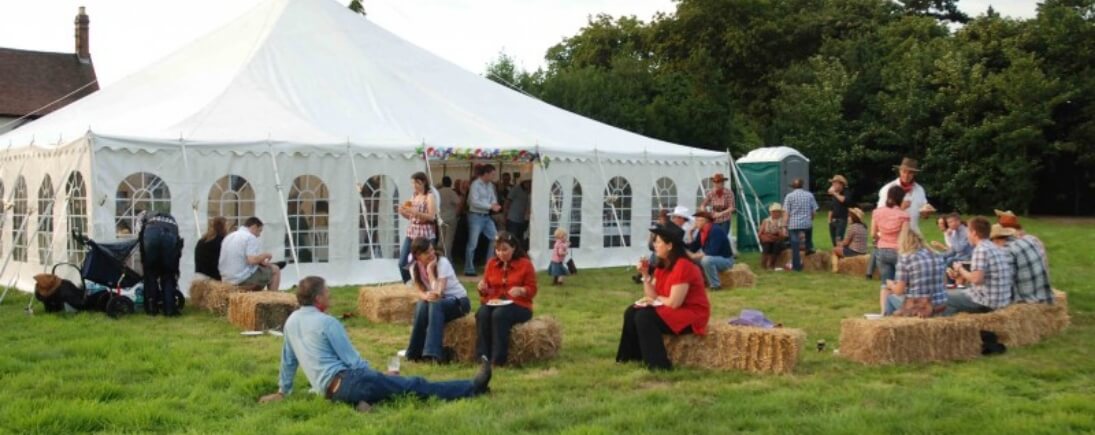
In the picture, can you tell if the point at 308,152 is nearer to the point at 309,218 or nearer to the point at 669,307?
the point at 309,218

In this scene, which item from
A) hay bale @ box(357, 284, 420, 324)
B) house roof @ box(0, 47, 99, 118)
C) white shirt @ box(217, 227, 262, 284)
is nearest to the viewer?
hay bale @ box(357, 284, 420, 324)

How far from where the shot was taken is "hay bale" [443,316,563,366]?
278 inches

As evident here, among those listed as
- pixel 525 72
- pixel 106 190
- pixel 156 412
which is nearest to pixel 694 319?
pixel 156 412

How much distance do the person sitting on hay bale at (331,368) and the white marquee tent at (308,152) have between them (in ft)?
18.4

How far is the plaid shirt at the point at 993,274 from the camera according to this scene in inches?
317

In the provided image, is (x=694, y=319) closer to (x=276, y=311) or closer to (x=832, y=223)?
(x=276, y=311)

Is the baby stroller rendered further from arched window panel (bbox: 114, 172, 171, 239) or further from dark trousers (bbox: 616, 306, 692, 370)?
dark trousers (bbox: 616, 306, 692, 370)

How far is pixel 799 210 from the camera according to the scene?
568 inches

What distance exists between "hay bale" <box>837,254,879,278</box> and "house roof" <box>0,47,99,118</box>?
1235 inches

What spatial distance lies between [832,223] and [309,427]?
39.9ft

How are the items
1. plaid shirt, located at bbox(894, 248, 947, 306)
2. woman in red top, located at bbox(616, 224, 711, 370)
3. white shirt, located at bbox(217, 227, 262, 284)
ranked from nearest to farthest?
woman in red top, located at bbox(616, 224, 711, 370), plaid shirt, located at bbox(894, 248, 947, 306), white shirt, located at bbox(217, 227, 262, 284)

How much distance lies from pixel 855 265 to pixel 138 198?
925 cm

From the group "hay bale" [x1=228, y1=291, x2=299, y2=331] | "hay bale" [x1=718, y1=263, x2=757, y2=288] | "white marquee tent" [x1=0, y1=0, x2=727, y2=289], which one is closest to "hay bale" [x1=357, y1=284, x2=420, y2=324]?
"hay bale" [x1=228, y1=291, x2=299, y2=331]

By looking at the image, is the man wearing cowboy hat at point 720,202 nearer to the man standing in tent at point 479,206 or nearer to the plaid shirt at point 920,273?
the man standing in tent at point 479,206
